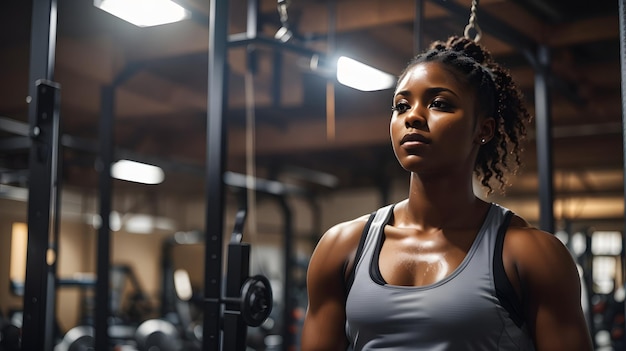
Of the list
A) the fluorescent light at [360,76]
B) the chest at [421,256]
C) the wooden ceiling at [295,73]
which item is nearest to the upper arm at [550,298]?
the chest at [421,256]

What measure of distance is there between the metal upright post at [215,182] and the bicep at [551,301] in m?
1.27

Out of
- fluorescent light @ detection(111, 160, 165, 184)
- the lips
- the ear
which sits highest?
fluorescent light @ detection(111, 160, 165, 184)

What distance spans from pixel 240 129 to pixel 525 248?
7949mm

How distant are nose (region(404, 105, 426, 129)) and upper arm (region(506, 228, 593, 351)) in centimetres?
28

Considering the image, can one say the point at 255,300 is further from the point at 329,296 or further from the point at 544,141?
the point at 544,141

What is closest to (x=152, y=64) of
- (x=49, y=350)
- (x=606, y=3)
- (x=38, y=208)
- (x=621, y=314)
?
(x=49, y=350)

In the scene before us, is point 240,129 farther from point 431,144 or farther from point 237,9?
point 431,144

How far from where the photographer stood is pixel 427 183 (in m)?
1.46

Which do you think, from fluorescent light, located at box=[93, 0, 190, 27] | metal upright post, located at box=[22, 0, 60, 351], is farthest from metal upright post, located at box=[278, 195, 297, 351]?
metal upright post, located at box=[22, 0, 60, 351]

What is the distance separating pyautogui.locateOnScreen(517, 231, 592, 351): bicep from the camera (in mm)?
1286

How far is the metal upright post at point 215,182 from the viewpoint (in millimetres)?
2387

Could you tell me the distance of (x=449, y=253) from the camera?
140 cm

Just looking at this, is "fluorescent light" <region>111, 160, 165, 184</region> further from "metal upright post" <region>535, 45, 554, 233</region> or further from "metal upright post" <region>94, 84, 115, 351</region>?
"metal upright post" <region>535, 45, 554, 233</region>

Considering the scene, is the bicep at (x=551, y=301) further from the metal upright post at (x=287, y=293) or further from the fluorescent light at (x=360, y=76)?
the metal upright post at (x=287, y=293)
